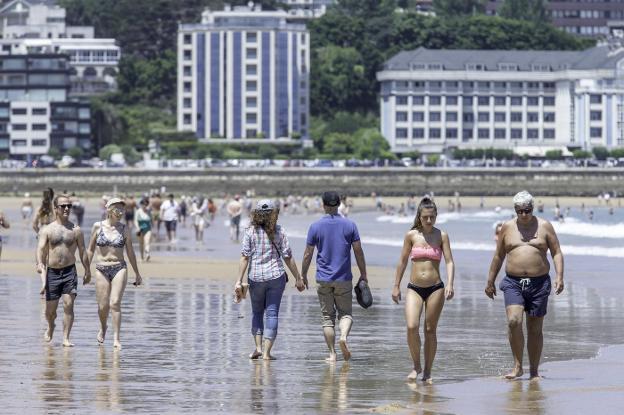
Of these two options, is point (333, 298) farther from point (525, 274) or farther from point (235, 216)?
point (235, 216)

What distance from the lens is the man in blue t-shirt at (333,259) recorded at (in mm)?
15930

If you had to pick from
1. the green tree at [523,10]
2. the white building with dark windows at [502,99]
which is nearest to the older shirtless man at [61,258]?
the white building with dark windows at [502,99]

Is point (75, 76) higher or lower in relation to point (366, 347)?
higher

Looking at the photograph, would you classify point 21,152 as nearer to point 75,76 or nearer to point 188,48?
point 188,48

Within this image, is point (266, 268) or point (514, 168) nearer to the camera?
point (266, 268)

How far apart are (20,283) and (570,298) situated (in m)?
8.27

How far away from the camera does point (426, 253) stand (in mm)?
14867

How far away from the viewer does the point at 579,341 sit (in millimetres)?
18312

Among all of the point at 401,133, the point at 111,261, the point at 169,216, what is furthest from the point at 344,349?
the point at 401,133

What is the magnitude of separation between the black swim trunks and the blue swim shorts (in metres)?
4.63

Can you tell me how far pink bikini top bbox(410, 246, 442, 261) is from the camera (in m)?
14.9

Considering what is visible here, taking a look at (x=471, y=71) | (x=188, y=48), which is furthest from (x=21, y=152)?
(x=471, y=71)

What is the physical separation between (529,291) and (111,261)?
4377mm

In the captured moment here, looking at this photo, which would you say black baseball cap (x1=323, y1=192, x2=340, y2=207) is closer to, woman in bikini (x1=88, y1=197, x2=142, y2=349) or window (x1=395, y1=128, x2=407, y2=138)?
woman in bikini (x1=88, y1=197, x2=142, y2=349)
